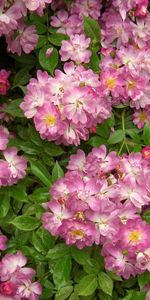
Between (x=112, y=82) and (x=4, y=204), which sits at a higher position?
(x=112, y=82)

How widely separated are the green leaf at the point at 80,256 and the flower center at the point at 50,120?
→ 12.4 inches

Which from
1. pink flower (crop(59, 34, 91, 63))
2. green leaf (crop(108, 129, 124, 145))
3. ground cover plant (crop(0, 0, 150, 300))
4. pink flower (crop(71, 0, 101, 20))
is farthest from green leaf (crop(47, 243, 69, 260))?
pink flower (crop(71, 0, 101, 20))

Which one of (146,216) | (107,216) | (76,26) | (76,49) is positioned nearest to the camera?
(107,216)

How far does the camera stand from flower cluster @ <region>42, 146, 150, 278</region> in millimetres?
1422

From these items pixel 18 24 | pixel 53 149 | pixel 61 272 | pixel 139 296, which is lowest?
pixel 139 296

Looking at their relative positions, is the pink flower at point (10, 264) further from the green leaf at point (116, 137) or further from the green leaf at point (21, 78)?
the green leaf at point (21, 78)

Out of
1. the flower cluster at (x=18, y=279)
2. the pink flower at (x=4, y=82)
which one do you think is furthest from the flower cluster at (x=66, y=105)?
the flower cluster at (x=18, y=279)

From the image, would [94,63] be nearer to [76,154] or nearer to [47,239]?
[76,154]

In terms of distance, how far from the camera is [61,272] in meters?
1.47

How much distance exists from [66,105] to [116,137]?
20 cm

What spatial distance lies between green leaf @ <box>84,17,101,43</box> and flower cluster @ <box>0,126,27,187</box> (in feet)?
1.32

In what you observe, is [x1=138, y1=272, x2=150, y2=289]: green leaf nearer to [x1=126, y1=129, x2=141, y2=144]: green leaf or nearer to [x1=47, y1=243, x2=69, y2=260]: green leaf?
[x1=47, y1=243, x2=69, y2=260]: green leaf

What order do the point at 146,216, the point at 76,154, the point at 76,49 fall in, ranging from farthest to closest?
1. the point at 76,49
2. the point at 76,154
3. the point at 146,216

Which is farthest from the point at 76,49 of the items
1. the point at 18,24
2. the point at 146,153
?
the point at 146,153
